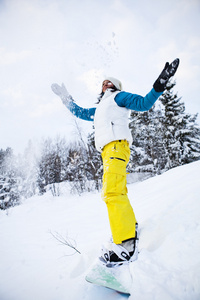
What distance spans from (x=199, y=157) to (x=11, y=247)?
17.3 metres

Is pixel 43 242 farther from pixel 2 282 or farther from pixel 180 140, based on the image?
pixel 180 140

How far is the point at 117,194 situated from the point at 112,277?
81 centimetres

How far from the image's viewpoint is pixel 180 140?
50.6 feet

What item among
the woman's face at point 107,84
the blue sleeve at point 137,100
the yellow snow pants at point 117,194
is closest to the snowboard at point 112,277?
the yellow snow pants at point 117,194

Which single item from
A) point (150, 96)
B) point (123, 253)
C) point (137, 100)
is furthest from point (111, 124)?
point (123, 253)

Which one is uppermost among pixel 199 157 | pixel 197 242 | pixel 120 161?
pixel 120 161

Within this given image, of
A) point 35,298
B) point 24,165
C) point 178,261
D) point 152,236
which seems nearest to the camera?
point 178,261

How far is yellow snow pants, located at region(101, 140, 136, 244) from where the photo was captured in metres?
1.48

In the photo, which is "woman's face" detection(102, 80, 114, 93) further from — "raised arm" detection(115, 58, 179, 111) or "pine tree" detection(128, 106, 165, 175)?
"pine tree" detection(128, 106, 165, 175)

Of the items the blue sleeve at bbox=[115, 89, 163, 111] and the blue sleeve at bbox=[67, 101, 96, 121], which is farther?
the blue sleeve at bbox=[67, 101, 96, 121]

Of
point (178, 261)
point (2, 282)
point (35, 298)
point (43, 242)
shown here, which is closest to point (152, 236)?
point (178, 261)

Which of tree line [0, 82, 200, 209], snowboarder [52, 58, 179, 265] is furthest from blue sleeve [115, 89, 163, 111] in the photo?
tree line [0, 82, 200, 209]

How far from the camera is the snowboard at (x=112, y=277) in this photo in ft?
4.45

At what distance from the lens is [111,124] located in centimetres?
185
